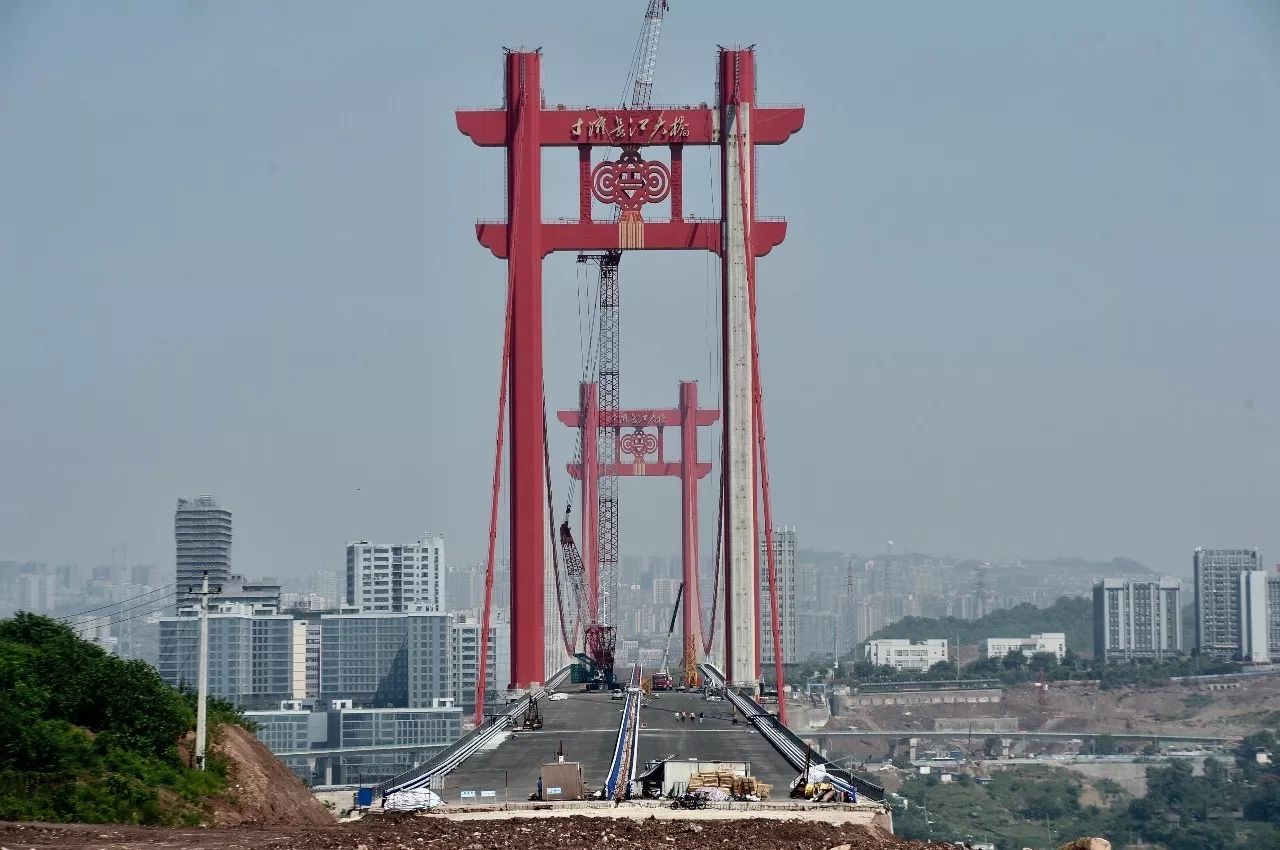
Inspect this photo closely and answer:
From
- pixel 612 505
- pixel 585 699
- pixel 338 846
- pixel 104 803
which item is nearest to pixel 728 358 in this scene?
pixel 585 699

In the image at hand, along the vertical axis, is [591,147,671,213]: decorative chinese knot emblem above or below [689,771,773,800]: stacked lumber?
above

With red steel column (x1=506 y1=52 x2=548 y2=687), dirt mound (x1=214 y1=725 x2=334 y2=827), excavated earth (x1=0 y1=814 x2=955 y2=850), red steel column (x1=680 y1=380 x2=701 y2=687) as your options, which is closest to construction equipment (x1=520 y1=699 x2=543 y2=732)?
red steel column (x1=506 y1=52 x2=548 y2=687)

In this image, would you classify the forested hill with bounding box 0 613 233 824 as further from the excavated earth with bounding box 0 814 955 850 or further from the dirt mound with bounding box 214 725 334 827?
the excavated earth with bounding box 0 814 955 850

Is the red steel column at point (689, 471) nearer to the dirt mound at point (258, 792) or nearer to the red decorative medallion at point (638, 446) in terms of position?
the red decorative medallion at point (638, 446)

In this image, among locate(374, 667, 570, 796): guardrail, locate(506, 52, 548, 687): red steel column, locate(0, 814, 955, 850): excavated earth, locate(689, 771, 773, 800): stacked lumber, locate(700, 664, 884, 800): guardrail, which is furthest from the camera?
locate(506, 52, 548, 687): red steel column

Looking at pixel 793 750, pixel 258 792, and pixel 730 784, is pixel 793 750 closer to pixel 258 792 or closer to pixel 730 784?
pixel 730 784
